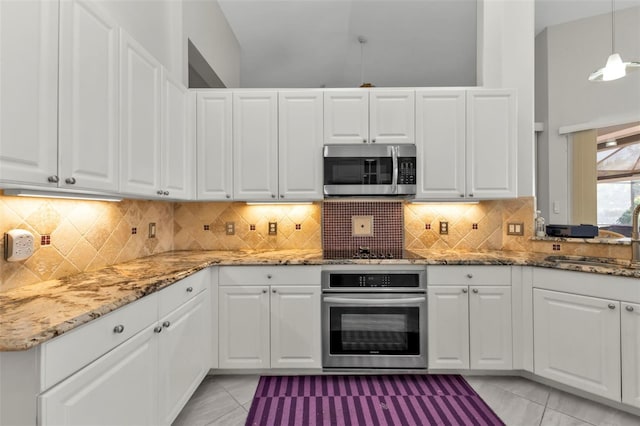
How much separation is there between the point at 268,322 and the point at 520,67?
9.90ft

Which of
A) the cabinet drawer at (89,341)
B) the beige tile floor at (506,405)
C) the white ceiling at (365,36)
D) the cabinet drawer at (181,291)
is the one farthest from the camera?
the white ceiling at (365,36)

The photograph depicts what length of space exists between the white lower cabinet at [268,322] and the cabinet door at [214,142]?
775mm

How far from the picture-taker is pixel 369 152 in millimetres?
2525

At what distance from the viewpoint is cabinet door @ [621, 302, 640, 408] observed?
5.98 ft

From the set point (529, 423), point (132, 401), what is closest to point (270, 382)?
point (132, 401)

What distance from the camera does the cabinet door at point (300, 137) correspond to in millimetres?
2594

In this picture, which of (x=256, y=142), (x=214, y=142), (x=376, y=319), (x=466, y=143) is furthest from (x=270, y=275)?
(x=466, y=143)

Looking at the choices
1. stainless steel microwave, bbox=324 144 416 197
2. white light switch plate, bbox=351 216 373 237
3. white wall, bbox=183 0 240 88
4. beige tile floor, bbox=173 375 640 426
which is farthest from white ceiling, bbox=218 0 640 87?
beige tile floor, bbox=173 375 640 426

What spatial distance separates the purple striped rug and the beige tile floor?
0.27 ft

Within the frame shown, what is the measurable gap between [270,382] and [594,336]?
7.17 ft

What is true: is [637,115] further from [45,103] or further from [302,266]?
[45,103]

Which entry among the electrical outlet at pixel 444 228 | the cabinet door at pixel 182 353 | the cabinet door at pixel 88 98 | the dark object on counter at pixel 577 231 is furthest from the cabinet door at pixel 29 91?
the dark object on counter at pixel 577 231

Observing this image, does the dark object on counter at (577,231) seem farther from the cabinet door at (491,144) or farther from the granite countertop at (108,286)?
the cabinet door at (491,144)

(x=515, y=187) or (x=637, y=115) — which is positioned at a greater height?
(x=637, y=115)
